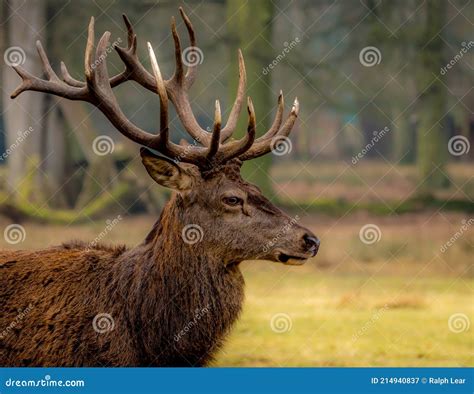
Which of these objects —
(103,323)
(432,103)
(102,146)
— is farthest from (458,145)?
(103,323)

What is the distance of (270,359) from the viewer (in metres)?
9.81

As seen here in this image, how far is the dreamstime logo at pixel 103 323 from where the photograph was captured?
6.11 m

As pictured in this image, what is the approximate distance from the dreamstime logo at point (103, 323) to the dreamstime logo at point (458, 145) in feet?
36.9

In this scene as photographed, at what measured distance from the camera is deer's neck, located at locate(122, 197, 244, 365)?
618cm

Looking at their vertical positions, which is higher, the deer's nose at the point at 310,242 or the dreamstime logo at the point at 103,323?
the deer's nose at the point at 310,242

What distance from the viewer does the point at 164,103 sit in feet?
19.7

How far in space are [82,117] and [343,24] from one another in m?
4.54
